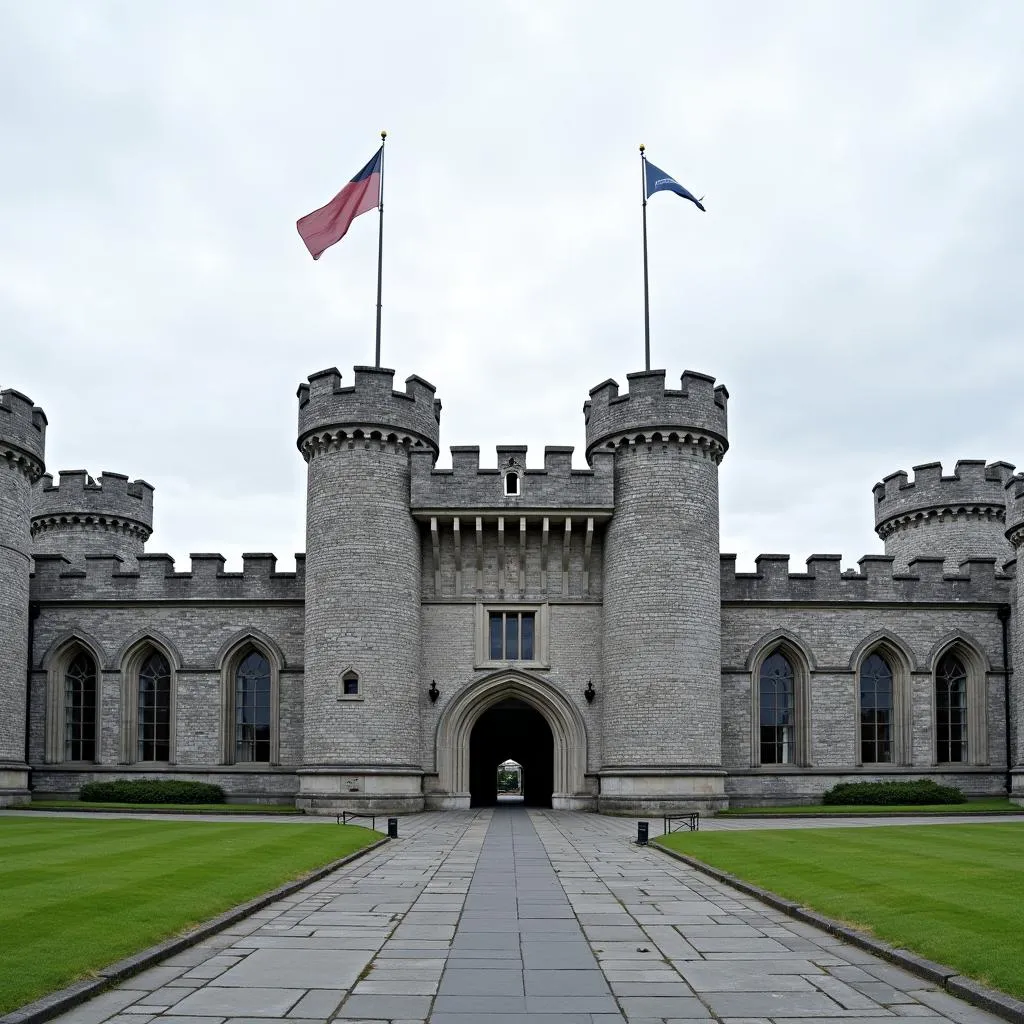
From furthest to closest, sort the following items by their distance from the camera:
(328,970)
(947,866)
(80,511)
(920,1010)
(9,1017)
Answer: (80,511)
(947,866)
(328,970)
(920,1010)
(9,1017)

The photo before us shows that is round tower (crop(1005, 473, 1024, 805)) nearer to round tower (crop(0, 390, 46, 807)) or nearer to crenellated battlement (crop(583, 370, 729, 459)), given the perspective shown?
crenellated battlement (crop(583, 370, 729, 459))

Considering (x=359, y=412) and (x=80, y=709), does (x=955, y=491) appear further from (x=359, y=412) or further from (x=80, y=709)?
(x=80, y=709)

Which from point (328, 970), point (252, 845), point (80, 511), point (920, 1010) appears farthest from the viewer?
point (80, 511)

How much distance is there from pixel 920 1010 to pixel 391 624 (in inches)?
904

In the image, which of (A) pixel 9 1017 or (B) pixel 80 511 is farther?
(B) pixel 80 511

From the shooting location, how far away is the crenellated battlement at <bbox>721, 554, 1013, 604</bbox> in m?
32.4

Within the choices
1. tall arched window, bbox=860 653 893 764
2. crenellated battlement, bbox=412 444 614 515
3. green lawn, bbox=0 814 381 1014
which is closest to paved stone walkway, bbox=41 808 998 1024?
green lawn, bbox=0 814 381 1014

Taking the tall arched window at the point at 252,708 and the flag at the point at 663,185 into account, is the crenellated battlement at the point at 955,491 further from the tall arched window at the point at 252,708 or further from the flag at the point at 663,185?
the tall arched window at the point at 252,708

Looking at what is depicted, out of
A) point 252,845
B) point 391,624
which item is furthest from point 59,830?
point 391,624

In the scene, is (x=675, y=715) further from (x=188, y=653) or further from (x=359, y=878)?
(x=359, y=878)

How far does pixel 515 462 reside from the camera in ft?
102

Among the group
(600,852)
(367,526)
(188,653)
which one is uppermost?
(367,526)

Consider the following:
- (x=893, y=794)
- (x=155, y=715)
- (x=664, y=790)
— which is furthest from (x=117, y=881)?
(x=893, y=794)

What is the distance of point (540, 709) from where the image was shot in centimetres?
3161
